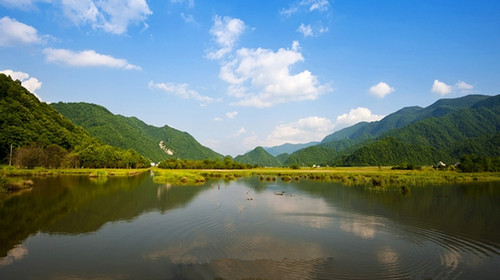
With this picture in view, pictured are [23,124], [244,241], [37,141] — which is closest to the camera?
[244,241]

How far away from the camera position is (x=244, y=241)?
46.7 feet

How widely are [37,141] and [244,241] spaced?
293 feet

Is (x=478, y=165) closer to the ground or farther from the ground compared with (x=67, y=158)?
closer to the ground

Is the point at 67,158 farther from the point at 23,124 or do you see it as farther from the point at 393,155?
the point at 393,155

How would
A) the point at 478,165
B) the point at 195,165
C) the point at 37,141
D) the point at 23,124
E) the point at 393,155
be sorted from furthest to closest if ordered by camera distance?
1. the point at 393,155
2. the point at 195,165
3. the point at 23,124
4. the point at 37,141
5. the point at 478,165

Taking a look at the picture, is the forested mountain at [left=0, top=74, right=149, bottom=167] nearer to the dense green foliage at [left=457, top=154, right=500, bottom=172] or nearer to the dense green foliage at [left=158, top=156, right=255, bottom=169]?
the dense green foliage at [left=158, top=156, right=255, bottom=169]

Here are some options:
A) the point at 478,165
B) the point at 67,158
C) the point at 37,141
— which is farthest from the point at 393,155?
the point at 37,141

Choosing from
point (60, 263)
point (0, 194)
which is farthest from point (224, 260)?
point (0, 194)

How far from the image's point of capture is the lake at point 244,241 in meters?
10.4

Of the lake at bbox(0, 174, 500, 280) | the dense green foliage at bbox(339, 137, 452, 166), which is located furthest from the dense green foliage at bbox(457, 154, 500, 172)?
the dense green foliage at bbox(339, 137, 452, 166)

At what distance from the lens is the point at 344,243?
46.7 feet

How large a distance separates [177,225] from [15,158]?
70515 mm

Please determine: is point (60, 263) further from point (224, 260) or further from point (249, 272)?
point (249, 272)

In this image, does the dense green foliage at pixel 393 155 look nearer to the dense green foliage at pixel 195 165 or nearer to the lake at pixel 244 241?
the dense green foliage at pixel 195 165
